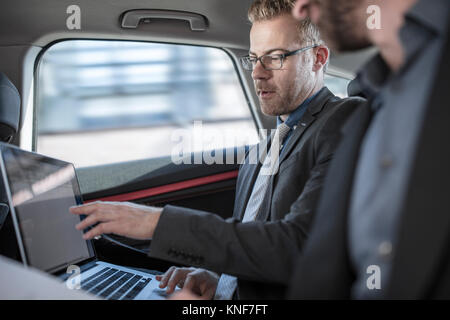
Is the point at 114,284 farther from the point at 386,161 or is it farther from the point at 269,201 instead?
the point at 386,161

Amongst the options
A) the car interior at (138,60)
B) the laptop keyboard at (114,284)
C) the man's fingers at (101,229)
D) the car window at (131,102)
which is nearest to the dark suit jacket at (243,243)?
the man's fingers at (101,229)

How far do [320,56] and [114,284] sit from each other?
3.87ft

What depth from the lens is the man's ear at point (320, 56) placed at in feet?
5.59

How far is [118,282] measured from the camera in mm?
1330

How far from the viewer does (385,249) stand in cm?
70

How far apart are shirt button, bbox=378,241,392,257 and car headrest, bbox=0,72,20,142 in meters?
1.42

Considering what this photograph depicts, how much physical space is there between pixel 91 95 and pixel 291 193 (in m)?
4.98

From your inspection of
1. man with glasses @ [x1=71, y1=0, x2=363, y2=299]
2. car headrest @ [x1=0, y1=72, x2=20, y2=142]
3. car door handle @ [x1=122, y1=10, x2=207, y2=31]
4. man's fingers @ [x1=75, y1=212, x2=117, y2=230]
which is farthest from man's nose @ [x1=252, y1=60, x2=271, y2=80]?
car headrest @ [x1=0, y1=72, x2=20, y2=142]

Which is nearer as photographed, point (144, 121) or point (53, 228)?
point (53, 228)

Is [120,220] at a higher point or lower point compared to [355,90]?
lower

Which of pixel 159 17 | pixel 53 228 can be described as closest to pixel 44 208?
pixel 53 228

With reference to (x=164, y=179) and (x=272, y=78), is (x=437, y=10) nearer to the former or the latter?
(x=272, y=78)

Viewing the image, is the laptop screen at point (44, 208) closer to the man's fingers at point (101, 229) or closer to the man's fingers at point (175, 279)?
the man's fingers at point (101, 229)

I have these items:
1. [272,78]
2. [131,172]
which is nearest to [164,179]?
[131,172]
